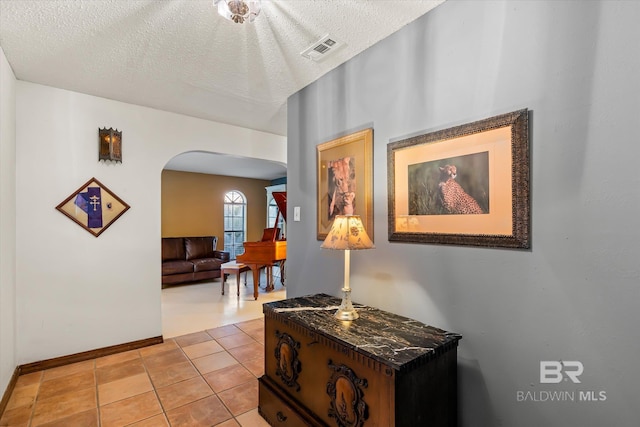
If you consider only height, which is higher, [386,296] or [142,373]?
[386,296]

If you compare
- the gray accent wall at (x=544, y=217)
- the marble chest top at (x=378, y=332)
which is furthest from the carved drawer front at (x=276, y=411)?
the gray accent wall at (x=544, y=217)

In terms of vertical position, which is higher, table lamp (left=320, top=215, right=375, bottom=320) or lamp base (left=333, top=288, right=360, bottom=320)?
table lamp (left=320, top=215, right=375, bottom=320)

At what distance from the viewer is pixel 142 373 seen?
2545mm

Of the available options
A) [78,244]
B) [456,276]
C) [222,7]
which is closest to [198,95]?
[222,7]

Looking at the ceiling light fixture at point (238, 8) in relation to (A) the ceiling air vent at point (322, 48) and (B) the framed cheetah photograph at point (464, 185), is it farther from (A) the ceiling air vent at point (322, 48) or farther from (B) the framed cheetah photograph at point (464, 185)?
(B) the framed cheetah photograph at point (464, 185)

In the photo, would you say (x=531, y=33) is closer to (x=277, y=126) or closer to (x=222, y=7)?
(x=222, y=7)

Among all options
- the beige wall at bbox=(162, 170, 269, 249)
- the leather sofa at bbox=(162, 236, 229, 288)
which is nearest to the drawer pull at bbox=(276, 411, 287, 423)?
the leather sofa at bbox=(162, 236, 229, 288)

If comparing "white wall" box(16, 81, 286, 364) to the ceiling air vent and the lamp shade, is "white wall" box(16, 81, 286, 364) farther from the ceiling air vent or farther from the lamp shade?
the lamp shade

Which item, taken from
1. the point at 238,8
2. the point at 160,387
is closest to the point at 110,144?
the point at 238,8

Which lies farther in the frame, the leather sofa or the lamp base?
the leather sofa

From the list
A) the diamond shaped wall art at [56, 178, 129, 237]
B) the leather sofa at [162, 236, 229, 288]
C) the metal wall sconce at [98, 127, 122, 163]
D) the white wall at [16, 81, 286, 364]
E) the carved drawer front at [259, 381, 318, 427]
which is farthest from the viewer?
the leather sofa at [162, 236, 229, 288]

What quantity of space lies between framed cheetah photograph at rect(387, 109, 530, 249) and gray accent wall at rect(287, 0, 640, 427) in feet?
0.17

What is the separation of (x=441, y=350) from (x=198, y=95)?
2.91 meters

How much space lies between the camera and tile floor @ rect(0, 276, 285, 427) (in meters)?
1.96
